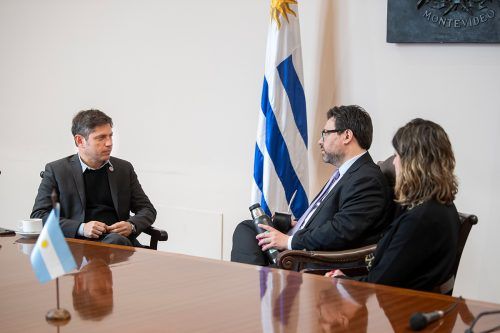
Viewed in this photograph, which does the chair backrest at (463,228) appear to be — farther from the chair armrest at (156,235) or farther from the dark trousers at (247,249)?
the chair armrest at (156,235)

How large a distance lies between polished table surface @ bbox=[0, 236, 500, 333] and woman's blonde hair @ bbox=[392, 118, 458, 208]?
1.64ft

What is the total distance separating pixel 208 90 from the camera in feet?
19.2

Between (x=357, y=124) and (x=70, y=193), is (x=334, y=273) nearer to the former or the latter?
(x=357, y=124)

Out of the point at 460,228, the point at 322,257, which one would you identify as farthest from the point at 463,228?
the point at 322,257

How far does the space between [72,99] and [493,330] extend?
5.20 meters

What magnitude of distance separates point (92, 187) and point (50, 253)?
243 cm

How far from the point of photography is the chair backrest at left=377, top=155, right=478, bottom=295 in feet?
9.68

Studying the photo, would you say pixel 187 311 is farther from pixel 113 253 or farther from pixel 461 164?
pixel 461 164

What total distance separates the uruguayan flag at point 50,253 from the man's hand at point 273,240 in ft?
6.67

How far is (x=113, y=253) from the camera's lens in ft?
10.6

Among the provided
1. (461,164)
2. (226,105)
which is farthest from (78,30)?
(461,164)

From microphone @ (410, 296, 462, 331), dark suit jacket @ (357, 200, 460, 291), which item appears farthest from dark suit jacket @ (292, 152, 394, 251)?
microphone @ (410, 296, 462, 331)

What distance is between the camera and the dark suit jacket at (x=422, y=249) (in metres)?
2.86

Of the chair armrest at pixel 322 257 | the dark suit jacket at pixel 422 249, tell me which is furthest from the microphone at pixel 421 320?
the chair armrest at pixel 322 257
